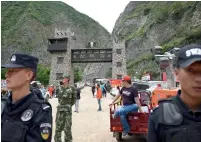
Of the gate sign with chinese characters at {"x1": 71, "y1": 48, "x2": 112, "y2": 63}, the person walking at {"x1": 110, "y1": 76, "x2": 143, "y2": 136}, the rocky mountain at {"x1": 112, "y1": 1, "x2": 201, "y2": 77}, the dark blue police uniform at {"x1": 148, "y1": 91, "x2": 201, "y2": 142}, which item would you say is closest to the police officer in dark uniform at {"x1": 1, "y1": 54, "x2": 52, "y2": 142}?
the dark blue police uniform at {"x1": 148, "y1": 91, "x2": 201, "y2": 142}

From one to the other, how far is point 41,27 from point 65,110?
119499 mm

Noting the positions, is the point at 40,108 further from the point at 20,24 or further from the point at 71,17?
the point at 71,17

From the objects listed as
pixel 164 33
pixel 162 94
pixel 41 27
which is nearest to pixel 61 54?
pixel 164 33

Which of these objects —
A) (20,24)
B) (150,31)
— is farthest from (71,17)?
(150,31)

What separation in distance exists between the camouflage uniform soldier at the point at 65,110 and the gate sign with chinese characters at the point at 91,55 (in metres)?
46.6

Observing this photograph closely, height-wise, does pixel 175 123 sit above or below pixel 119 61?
below

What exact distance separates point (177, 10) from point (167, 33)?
4.70 m

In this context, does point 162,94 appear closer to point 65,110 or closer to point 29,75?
point 65,110

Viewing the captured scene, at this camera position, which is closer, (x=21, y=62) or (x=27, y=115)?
(x=27, y=115)

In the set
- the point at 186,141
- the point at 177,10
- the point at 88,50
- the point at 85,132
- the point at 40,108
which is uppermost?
the point at 177,10

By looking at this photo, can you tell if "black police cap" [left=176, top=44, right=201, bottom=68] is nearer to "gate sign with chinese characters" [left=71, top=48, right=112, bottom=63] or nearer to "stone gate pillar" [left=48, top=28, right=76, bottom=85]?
"gate sign with chinese characters" [left=71, top=48, right=112, bottom=63]

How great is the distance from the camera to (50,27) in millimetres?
126562

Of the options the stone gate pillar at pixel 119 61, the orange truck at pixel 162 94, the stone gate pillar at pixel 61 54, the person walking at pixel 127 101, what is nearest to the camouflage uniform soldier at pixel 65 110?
the person walking at pixel 127 101

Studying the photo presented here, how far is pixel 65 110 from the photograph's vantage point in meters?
7.76
